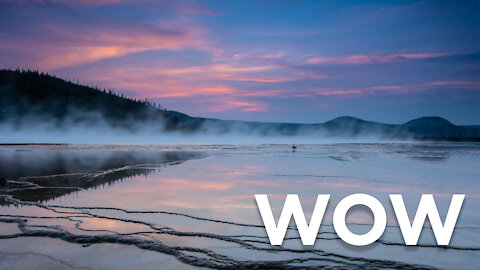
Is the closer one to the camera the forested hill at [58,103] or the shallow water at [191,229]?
the shallow water at [191,229]

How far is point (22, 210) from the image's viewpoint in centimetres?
731

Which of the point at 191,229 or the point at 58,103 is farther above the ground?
the point at 58,103

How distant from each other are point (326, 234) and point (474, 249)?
2.05 m

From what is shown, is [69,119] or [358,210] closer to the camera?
[358,210]

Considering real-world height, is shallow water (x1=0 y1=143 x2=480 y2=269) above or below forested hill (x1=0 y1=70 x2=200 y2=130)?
below

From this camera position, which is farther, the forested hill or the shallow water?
the forested hill

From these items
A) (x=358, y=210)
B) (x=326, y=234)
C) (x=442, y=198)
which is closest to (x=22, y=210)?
(x=326, y=234)

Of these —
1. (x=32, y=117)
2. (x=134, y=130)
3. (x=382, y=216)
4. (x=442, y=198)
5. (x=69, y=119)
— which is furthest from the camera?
(x=134, y=130)

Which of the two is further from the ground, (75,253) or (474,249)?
(474,249)

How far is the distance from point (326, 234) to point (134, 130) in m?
155

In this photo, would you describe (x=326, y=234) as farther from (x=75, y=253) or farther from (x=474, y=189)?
(x=474, y=189)

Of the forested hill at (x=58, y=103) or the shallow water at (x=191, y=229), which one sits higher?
the forested hill at (x=58, y=103)

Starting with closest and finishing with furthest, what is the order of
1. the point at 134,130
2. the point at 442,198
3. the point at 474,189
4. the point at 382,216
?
the point at 382,216, the point at 442,198, the point at 474,189, the point at 134,130

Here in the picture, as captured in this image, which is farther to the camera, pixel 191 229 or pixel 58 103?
pixel 58 103
